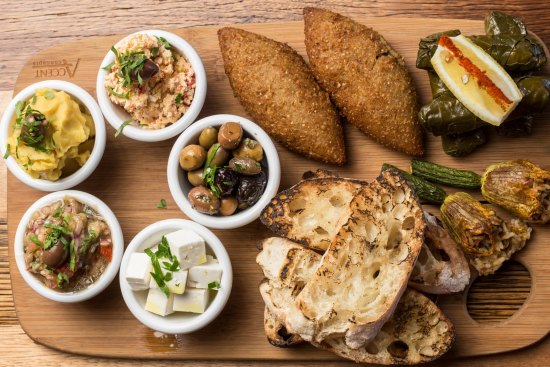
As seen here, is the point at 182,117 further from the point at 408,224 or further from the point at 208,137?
the point at 408,224

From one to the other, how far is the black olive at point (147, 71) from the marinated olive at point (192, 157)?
0.34 m

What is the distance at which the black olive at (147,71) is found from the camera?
9.68 ft

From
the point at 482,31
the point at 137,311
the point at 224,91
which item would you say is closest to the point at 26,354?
the point at 137,311

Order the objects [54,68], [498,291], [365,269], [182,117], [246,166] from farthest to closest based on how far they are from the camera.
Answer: [54,68]
[498,291]
[182,117]
[246,166]
[365,269]

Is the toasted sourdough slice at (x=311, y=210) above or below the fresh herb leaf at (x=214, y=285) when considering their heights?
above

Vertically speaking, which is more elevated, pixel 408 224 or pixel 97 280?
pixel 408 224

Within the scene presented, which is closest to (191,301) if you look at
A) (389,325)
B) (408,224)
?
(389,325)

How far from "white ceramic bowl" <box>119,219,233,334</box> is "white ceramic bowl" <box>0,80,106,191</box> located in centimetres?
38

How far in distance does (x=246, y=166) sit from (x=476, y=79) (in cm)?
103

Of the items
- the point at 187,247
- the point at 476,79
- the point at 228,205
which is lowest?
the point at 187,247

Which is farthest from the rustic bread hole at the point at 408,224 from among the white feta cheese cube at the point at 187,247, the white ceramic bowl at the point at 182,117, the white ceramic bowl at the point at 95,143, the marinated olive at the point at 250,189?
the white ceramic bowl at the point at 95,143

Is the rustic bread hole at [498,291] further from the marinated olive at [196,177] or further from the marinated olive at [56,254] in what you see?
the marinated olive at [56,254]

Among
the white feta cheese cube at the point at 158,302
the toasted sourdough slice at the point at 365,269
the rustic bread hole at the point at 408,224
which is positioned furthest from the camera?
the white feta cheese cube at the point at 158,302

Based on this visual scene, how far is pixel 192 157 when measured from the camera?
304 centimetres
